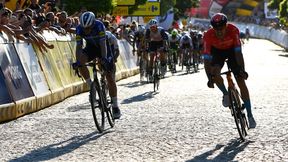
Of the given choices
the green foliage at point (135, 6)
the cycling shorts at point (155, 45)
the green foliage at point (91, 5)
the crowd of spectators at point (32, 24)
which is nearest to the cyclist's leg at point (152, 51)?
the cycling shorts at point (155, 45)

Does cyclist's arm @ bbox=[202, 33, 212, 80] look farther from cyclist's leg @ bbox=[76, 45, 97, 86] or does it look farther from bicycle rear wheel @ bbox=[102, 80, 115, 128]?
cyclist's leg @ bbox=[76, 45, 97, 86]

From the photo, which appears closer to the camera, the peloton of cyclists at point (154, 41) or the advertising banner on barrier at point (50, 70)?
the advertising banner on barrier at point (50, 70)

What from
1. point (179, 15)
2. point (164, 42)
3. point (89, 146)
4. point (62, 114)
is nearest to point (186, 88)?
point (164, 42)

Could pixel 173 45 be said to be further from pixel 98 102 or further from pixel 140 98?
pixel 98 102

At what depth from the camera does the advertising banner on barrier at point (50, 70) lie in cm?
1473

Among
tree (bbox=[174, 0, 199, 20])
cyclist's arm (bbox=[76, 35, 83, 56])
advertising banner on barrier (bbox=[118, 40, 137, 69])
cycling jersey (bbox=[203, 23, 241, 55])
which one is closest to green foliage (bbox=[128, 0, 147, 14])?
advertising banner on barrier (bbox=[118, 40, 137, 69])

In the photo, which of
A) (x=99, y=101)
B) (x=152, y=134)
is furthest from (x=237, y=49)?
(x=99, y=101)

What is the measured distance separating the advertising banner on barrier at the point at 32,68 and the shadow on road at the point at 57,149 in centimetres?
366

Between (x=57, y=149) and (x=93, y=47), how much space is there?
2506 millimetres

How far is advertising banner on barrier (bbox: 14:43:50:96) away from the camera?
1359 centimetres

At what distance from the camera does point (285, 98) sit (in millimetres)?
15562

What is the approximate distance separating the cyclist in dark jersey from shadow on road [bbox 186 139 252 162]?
248 cm

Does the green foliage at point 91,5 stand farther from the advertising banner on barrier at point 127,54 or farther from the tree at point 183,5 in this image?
the tree at point 183,5

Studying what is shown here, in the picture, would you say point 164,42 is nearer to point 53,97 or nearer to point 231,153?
point 53,97
